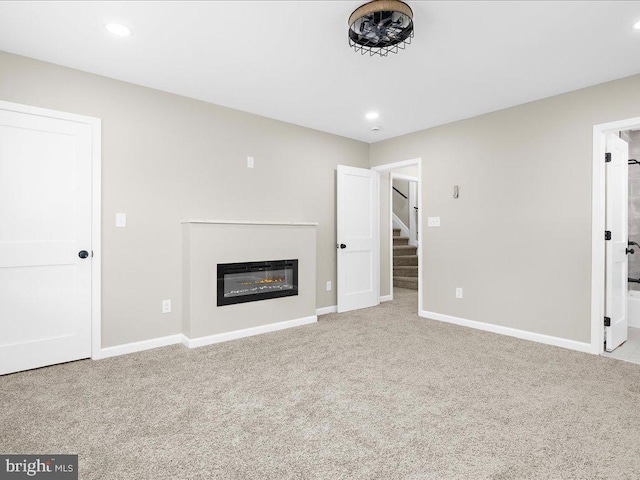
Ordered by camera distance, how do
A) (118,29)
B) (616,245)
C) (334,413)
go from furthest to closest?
(616,245)
(118,29)
(334,413)

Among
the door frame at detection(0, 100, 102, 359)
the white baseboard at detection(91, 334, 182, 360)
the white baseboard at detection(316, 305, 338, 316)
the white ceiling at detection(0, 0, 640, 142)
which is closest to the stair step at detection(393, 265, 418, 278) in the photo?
the white baseboard at detection(316, 305, 338, 316)

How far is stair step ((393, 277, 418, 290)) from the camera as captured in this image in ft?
22.0

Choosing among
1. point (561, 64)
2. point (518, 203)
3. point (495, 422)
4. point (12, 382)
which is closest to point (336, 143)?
point (518, 203)

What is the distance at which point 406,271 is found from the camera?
7031mm

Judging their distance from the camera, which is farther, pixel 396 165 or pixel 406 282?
pixel 406 282

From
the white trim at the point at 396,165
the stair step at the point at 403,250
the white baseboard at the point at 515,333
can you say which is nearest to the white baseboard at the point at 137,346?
the white baseboard at the point at 515,333

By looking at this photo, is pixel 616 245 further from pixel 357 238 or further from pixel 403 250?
pixel 403 250

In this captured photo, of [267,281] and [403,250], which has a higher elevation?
[403,250]

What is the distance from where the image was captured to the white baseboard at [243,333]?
136 inches

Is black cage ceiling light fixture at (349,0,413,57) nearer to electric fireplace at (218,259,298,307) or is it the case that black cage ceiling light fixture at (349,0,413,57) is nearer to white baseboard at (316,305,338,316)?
electric fireplace at (218,259,298,307)

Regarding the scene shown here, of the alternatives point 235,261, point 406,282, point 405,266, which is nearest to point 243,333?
point 235,261

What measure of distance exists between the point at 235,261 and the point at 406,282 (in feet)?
13.2

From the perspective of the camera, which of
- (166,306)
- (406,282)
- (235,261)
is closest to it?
(166,306)

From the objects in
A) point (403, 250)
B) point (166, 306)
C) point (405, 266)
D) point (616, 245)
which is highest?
point (616, 245)
